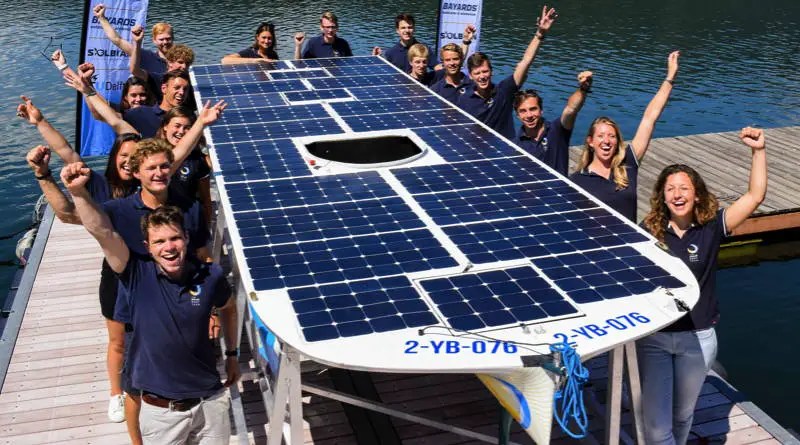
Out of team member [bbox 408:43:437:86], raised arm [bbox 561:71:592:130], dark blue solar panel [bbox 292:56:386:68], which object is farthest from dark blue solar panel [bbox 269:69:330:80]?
raised arm [bbox 561:71:592:130]

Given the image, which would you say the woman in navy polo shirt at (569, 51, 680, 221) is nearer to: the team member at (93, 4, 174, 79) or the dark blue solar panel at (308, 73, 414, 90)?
the dark blue solar panel at (308, 73, 414, 90)

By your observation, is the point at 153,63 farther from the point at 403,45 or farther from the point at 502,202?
the point at 502,202

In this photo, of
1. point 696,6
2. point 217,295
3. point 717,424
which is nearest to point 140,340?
point 217,295

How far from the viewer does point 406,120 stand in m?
10.5

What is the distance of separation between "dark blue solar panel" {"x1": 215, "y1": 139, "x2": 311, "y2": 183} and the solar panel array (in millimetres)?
23

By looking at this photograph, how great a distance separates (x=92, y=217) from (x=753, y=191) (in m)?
5.83

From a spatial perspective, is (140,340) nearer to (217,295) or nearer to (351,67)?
(217,295)

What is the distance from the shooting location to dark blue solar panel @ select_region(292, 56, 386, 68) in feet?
45.2

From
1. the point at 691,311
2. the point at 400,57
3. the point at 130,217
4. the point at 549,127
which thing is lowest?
the point at 691,311

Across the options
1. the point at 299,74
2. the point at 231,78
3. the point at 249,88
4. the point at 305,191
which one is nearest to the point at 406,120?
the point at 305,191

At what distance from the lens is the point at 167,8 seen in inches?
1670

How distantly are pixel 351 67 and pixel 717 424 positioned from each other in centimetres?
847

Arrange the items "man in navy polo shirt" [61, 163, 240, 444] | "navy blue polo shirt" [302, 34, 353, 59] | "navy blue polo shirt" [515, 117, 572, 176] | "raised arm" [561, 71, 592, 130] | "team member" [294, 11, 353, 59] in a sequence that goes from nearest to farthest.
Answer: "man in navy polo shirt" [61, 163, 240, 444]
"raised arm" [561, 71, 592, 130]
"navy blue polo shirt" [515, 117, 572, 176]
"team member" [294, 11, 353, 59]
"navy blue polo shirt" [302, 34, 353, 59]

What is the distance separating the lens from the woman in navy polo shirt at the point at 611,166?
7867 millimetres
